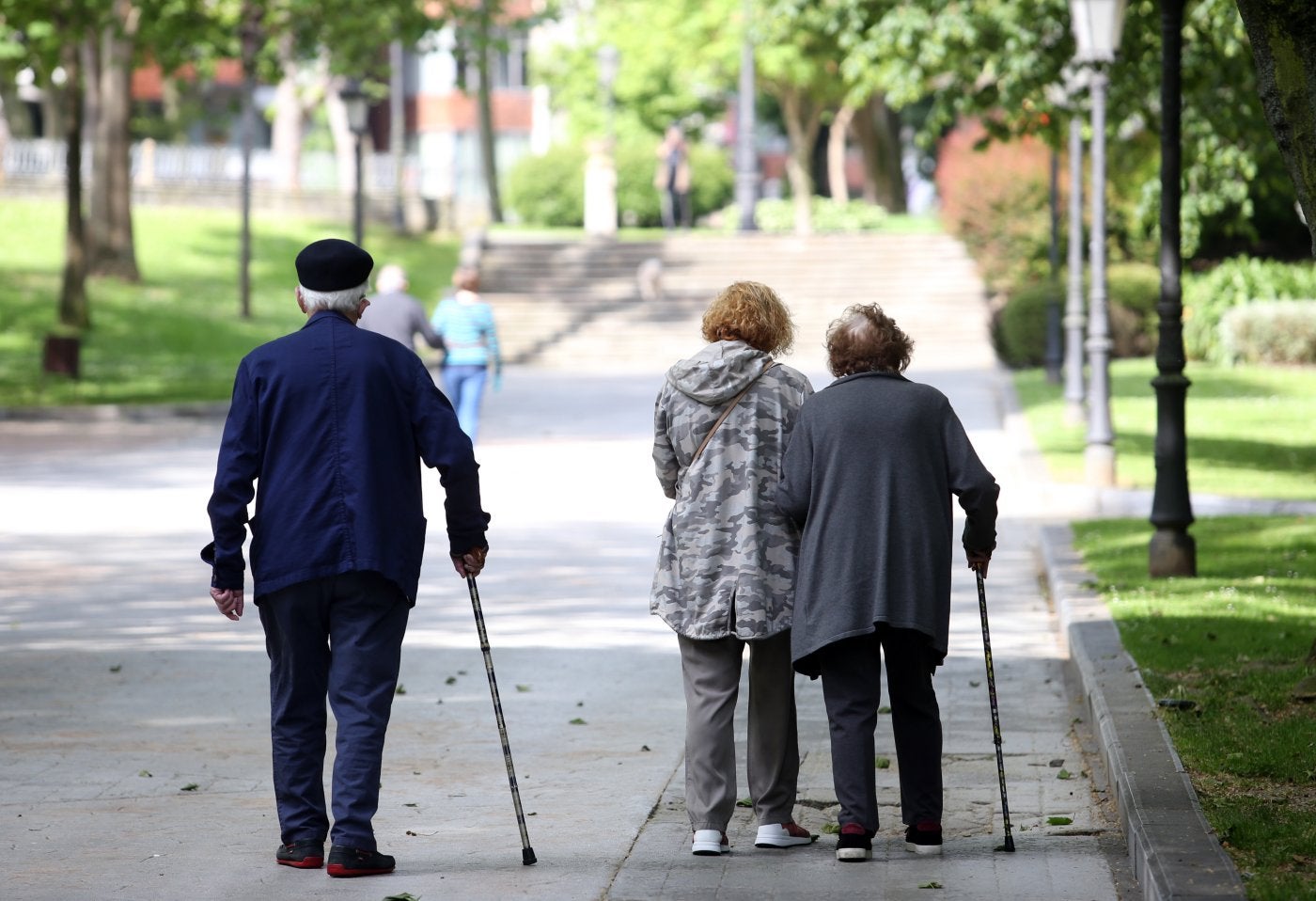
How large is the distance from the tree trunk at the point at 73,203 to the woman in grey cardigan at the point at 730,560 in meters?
21.8

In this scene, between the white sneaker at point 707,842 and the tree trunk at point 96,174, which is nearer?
the white sneaker at point 707,842

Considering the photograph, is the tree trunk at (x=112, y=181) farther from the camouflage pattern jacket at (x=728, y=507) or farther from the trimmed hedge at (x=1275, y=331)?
the camouflage pattern jacket at (x=728, y=507)

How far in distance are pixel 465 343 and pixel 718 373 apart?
12.4 m

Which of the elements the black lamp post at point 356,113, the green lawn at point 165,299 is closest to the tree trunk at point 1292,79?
the black lamp post at point 356,113

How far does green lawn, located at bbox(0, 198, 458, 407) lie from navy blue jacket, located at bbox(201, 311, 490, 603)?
1986cm

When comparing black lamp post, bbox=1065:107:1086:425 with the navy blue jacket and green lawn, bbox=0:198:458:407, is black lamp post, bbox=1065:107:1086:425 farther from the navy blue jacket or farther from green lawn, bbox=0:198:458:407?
the navy blue jacket

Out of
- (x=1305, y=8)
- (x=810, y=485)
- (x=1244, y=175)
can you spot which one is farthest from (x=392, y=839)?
(x=1244, y=175)

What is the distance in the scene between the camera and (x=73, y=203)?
1130 inches

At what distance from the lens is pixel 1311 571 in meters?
11.3

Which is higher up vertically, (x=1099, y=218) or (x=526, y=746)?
(x=1099, y=218)

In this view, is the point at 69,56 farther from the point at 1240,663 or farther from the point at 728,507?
the point at 728,507

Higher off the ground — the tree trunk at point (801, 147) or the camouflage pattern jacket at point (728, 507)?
the tree trunk at point (801, 147)

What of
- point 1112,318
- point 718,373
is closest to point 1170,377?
point 718,373

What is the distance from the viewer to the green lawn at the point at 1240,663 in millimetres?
5691
